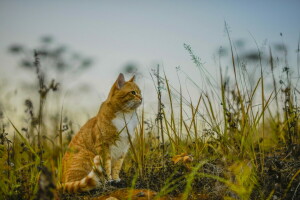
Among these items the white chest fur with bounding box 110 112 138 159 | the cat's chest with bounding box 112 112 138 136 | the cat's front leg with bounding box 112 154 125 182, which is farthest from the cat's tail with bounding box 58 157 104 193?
the cat's chest with bounding box 112 112 138 136

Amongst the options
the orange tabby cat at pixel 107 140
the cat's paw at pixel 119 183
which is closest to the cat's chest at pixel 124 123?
the orange tabby cat at pixel 107 140

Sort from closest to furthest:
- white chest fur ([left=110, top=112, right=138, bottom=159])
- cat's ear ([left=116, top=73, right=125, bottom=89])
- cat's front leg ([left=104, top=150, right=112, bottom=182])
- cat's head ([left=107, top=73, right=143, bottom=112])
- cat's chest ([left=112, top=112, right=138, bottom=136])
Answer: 1. cat's front leg ([left=104, top=150, right=112, bottom=182])
2. white chest fur ([left=110, top=112, right=138, bottom=159])
3. cat's chest ([left=112, top=112, right=138, bottom=136])
4. cat's head ([left=107, top=73, right=143, bottom=112])
5. cat's ear ([left=116, top=73, right=125, bottom=89])

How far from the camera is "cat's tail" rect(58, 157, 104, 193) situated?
8.47 ft

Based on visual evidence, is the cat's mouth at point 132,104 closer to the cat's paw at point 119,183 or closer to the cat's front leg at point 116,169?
the cat's front leg at point 116,169

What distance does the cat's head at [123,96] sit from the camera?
372cm

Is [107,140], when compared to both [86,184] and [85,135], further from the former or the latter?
[86,184]

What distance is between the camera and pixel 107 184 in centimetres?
284

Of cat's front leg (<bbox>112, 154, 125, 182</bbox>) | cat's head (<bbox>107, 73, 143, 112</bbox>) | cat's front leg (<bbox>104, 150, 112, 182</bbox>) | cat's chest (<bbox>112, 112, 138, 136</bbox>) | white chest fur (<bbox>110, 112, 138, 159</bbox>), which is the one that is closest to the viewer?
cat's front leg (<bbox>104, 150, 112, 182</bbox>)

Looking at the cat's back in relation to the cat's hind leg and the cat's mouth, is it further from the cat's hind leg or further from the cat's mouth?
the cat's hind leg

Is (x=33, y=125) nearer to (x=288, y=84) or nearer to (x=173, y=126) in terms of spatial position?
(x=173, y=126)

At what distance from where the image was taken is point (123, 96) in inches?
149

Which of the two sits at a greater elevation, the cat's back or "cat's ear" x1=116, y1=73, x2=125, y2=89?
"cat's ear" x1=116, y1=73, x2=125, y2=89

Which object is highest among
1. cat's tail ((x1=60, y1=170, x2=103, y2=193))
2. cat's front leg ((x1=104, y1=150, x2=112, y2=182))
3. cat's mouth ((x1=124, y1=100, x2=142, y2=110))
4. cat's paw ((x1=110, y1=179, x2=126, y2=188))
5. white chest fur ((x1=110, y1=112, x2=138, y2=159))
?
cat's mouth ((x1=124, y1=100, x2=142, y2=110))

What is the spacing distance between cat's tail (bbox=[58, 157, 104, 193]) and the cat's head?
3.89 feet
